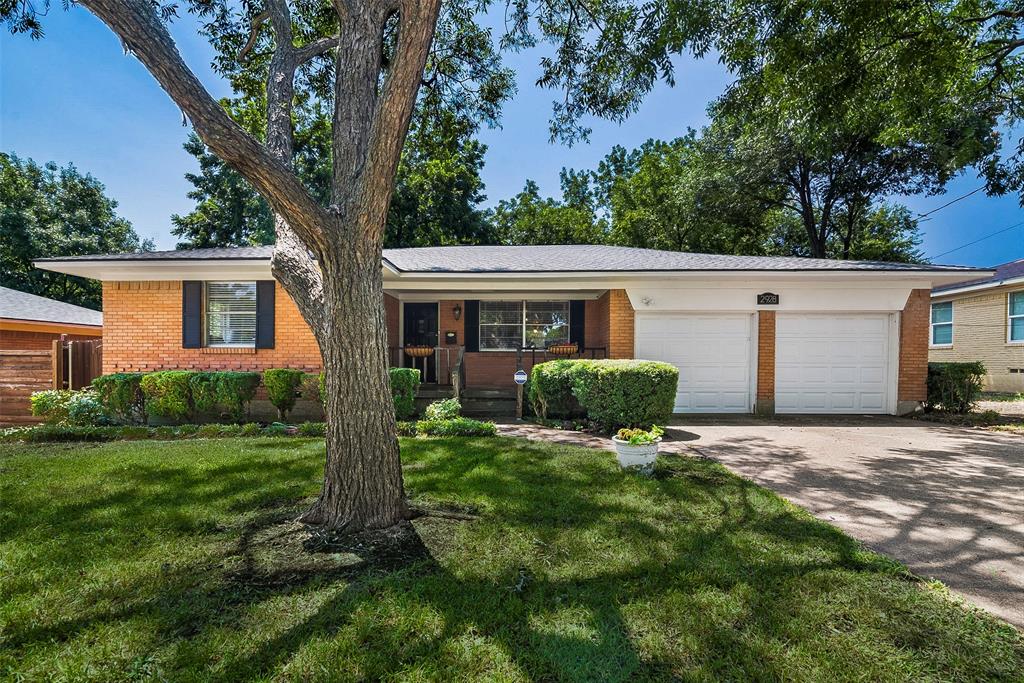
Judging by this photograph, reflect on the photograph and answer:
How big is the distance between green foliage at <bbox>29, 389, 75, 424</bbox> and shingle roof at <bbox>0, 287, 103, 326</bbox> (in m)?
5.76

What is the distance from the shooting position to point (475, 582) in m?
2.65

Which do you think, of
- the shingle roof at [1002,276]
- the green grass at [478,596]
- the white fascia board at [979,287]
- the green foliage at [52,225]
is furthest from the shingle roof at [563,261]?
the green foliage at [52,225]

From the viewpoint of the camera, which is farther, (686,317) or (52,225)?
(52,225)

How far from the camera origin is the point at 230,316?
29.5 ft

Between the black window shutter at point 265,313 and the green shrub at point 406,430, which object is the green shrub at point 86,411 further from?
the green shrub at point 406,430

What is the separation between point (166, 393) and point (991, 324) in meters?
23.3

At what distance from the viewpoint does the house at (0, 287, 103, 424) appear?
325 inches

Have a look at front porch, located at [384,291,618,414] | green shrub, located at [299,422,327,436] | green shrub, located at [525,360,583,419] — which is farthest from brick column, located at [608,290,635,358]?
green shrub, located at [299,422,327,436]

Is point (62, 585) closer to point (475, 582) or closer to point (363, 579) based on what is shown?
point (363, 579)

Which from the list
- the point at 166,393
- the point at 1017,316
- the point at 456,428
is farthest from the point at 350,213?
the point at 1017,316

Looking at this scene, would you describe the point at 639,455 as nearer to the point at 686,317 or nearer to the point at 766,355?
the point at 686,317

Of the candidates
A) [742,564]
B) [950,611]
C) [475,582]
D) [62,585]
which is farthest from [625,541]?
[62,585]

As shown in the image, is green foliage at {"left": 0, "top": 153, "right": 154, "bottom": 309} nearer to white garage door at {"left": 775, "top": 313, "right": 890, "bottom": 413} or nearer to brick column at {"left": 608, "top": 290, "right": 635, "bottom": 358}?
brick column at {"left": 608, "top": 290, "right": 635, "bottom": 358}

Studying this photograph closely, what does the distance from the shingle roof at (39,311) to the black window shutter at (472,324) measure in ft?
38.1
